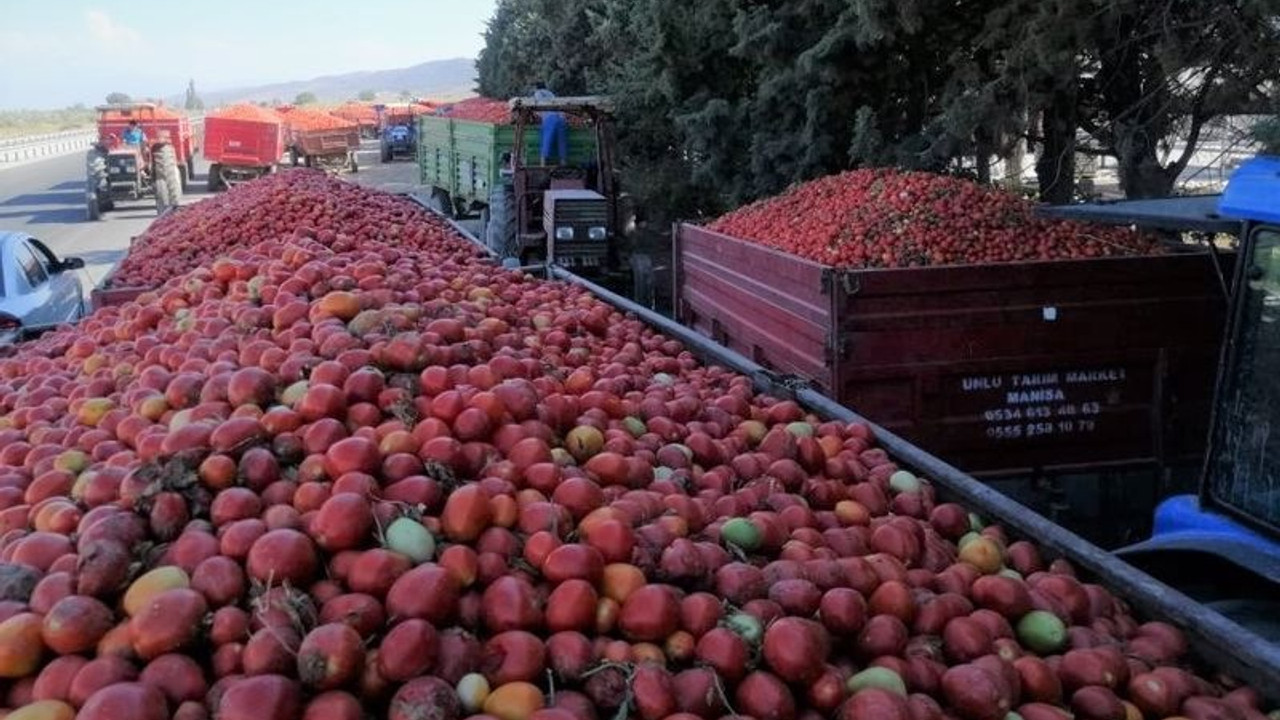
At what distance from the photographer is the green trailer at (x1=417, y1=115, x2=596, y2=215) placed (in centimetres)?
1603

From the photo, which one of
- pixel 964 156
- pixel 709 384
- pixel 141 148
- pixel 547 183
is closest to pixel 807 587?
pixel 709 384

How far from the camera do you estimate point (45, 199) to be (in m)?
31.0

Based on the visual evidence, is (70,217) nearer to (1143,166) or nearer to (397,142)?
(397,142)

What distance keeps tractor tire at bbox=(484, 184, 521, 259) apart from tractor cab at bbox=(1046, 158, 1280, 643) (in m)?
11.4

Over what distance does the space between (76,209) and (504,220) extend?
739 inches

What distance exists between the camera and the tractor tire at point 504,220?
14.7 metres

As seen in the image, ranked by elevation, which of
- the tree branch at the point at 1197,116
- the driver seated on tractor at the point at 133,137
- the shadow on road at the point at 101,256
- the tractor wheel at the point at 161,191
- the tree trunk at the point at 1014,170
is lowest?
the shadow on road at the point at 101,256

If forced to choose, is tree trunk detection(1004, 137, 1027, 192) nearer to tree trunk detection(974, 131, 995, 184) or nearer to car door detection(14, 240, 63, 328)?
tree trunk detection(974, 131, 995, 184)

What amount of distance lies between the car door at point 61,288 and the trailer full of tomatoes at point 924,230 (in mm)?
6145

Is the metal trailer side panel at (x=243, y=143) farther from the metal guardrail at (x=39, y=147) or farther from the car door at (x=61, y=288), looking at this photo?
the car door at (x=61, y=288)

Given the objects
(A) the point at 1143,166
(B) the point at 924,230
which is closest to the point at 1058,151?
(A) the point at 1143,166

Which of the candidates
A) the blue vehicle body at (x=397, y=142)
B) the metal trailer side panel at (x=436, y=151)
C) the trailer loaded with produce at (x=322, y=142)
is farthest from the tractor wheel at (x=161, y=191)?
the blue vehicle body at (x=397, y=142)

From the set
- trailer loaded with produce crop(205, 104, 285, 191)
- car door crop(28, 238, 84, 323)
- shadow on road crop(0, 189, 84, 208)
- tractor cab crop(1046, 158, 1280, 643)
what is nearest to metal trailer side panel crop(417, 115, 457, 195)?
trailer loaded with produce crop(205, 104, 285, 191)

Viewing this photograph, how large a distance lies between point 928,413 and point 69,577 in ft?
16.2
